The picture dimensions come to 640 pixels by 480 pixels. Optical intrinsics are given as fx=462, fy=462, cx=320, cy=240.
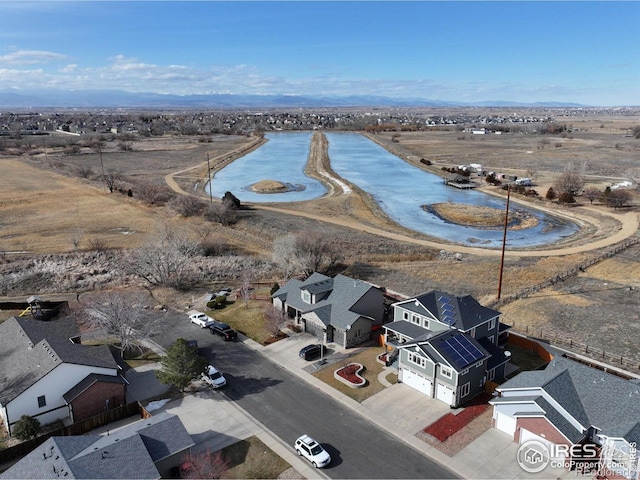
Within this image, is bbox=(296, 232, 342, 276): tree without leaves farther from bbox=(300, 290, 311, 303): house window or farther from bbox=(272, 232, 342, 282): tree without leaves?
bbox=(300, 290, 311, 303): house window

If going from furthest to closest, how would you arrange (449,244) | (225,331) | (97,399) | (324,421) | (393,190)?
(393,190)
(449,244)
(225,331)
(97,399)
(324,421)

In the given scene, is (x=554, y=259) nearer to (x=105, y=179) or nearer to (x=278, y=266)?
(x=278, y=266)

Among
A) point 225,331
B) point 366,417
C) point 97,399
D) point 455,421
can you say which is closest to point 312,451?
point 366,417

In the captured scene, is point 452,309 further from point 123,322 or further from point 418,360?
point 123,322

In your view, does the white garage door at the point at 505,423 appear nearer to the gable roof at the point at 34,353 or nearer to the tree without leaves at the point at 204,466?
the tree without leaves at the point at 204,466

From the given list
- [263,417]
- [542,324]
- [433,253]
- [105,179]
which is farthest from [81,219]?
[542,324]

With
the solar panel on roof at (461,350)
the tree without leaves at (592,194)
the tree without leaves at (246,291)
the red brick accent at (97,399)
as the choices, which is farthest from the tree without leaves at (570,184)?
the red brick accent at (97,399)
